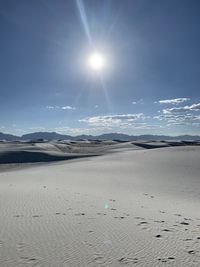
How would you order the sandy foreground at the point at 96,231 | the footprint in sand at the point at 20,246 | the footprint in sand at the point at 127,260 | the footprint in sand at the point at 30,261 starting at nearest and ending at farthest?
the footprint in sand at the point at 30,261 → the footprint in sand at the point at 127,260 → the sandy foreground at the point at 96,231 → the footprint in sand at the point at 20,246

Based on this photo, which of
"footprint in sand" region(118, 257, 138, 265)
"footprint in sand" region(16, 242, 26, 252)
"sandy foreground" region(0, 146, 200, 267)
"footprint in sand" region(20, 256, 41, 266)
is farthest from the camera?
"footprint in sand" region(16, 242, 26, 252)

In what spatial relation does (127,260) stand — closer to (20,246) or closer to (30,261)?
(30,261)

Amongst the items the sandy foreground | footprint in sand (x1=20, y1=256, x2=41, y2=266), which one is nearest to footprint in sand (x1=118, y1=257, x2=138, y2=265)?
the sandy foreground

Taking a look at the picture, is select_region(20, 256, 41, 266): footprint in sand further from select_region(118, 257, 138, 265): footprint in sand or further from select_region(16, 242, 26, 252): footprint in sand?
select_region(118, 257, 138, 265): footprint in sand

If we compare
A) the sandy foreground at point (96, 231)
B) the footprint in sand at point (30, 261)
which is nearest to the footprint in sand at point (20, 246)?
the sandy foreground at point (96, 231)

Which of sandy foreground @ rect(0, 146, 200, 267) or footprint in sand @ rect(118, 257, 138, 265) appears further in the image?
sandy foreground @ rect(0, 146, 200, 267)

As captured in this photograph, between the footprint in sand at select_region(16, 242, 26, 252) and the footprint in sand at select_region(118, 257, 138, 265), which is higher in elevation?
the footprint in sand at select_region(16, 242, 26, 252)

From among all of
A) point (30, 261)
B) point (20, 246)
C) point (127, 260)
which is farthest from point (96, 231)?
point (30, 261)

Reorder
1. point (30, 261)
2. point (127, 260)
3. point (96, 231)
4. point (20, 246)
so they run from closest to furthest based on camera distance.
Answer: point (30, 261)
point (127, 260)
point (20, 246)
point (96, 231)

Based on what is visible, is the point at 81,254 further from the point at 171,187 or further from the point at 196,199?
the point at 171,187

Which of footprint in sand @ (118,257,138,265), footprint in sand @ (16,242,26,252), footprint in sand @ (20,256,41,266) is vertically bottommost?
footprint in sand @ (118,257,138,265)

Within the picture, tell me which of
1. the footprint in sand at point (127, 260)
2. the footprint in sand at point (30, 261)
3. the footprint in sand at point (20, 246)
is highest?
the footprint in sand at point (20, 246)

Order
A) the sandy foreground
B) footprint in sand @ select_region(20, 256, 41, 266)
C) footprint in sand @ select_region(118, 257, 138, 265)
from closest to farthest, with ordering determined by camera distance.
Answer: footprint in sand @ select_region(20, 256, 41, 266) → footprint in sand @ select_region(118, 257, 138, 265) → the sandy foreground

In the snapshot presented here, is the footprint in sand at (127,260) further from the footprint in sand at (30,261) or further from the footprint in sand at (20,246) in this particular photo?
the footprint in sand at (20,246)
